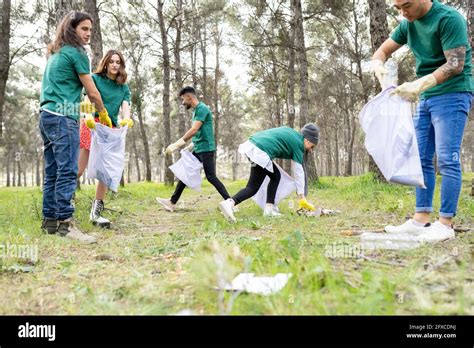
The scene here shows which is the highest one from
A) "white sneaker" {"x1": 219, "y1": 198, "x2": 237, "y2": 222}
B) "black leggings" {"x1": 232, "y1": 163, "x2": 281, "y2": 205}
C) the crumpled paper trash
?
"black leggings" {"x1": 232, "y1": 163, "x2": 281, "y2": 205}

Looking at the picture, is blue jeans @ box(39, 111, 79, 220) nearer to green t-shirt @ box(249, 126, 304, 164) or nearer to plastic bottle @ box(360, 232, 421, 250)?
green t-shirt @ box(249, 126, 304, 164)

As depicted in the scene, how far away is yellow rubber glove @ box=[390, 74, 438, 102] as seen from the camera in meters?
2.77

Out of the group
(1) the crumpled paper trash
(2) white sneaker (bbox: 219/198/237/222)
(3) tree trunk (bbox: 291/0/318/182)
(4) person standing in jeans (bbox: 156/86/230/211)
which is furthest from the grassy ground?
(3) tree trunk (bbox: 291/0/318/182)

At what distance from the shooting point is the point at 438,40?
2885 millimetres

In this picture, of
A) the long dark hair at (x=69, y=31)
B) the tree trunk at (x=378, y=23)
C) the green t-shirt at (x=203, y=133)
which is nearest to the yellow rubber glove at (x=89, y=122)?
the long dark hair at (x=69, y=31)

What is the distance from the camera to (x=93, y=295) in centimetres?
182

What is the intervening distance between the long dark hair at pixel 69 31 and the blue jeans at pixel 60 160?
2.26ft

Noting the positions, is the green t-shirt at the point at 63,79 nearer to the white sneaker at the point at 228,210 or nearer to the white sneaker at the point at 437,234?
the white sneaker at the point at 228,210

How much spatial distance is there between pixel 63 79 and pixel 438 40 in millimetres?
3261

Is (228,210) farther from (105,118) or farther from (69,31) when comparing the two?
(69,31)

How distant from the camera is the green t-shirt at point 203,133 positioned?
574 cm

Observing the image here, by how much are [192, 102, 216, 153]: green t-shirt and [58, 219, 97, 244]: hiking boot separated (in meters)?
2.61
